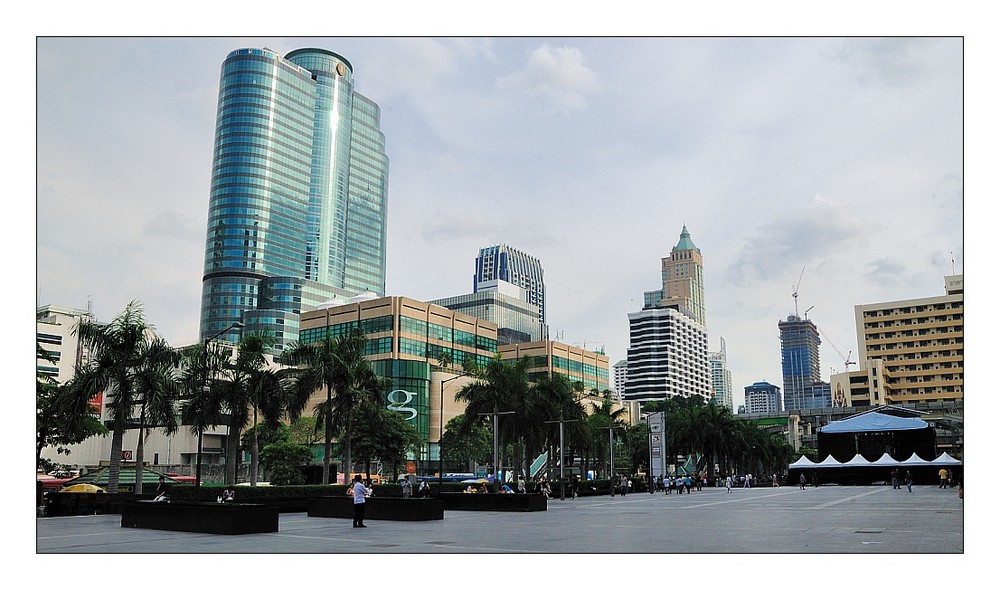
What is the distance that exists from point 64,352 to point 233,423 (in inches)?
3352

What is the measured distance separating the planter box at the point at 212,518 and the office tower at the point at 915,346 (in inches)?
6269

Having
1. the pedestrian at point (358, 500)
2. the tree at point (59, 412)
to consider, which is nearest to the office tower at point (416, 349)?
the tree at point (59, 412)

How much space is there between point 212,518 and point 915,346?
169 metres

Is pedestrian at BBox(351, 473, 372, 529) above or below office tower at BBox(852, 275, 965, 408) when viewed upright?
below

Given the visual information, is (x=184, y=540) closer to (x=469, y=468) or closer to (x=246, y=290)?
(x=469, y=468)

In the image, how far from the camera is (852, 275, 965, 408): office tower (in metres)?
160

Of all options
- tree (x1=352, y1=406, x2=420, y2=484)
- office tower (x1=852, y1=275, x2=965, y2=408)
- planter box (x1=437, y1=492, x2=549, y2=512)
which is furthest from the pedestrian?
office tower (x1=852, y1=275, x2=965, y2=408)

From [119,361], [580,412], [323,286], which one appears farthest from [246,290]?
[119,361]

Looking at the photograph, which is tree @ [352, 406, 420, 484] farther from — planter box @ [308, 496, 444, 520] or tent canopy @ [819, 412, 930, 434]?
tent canopy @ [819, 412, 930, 434]

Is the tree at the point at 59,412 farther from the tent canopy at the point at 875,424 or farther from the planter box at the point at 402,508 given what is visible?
the tent canopy at the point at 875,424

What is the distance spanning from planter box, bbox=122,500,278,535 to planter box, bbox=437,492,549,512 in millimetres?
14812

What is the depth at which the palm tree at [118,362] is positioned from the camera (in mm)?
36906

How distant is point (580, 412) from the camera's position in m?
64.4

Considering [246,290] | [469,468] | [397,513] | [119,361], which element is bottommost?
[469,468]
